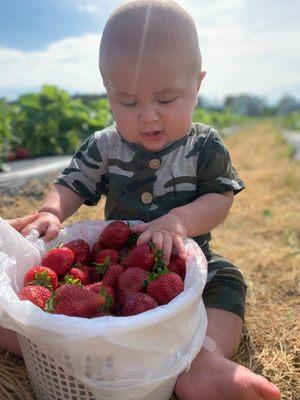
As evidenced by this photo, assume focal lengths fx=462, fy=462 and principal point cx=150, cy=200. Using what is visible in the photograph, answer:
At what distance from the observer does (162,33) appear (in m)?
1.54

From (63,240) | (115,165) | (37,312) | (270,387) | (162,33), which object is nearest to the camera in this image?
(37,312)

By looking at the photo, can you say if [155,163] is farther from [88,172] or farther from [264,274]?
[264,274]

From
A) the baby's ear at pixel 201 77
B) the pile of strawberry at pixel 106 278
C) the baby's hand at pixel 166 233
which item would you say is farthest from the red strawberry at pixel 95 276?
the baby's ear at pixel 201 77

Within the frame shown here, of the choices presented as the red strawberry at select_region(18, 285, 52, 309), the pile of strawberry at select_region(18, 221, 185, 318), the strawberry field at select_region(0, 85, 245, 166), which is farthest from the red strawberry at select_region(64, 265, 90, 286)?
the strawberry field at select_region(0, 85, 245, 166)

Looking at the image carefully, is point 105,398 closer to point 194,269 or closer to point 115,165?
point 194,269

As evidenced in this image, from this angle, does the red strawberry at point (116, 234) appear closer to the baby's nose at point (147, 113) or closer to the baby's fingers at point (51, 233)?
the baby's fingers at point (51, 233)

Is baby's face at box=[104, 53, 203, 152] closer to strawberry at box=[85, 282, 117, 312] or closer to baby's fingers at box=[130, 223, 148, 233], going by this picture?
baby's fingers at box=[130, 223, 148, 233]

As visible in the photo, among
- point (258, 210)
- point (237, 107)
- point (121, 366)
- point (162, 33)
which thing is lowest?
point (237, 107)

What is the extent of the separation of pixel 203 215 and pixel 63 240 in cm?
56

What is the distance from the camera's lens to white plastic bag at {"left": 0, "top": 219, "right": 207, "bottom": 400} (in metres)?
1.12

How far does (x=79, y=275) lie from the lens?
157cm

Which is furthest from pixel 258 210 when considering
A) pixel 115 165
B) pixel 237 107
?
pixel 237 107

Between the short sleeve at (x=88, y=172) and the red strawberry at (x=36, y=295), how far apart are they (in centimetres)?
75

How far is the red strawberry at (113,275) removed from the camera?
151cm
